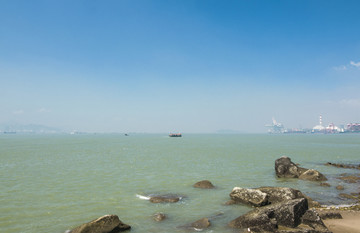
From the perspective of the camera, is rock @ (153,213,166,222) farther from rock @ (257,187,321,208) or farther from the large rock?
the large rock

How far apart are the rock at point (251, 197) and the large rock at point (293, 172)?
14017 mm

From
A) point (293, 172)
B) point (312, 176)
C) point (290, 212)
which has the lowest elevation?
point (312, 176)

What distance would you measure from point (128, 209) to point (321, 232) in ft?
41.4

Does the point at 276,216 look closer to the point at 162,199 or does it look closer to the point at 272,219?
the point at 272,219

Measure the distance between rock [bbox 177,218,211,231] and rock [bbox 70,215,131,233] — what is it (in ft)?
12.5

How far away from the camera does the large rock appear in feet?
92.6

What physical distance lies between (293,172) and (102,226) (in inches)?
1006

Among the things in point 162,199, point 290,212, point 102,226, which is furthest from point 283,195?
point 102,226

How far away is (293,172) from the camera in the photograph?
1187 inches

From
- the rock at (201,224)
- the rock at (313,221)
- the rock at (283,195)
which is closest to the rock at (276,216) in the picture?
the rock at (313,221)

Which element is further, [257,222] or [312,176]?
[312,176]

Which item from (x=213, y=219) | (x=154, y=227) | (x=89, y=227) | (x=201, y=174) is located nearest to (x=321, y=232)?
(x=213, y=219)

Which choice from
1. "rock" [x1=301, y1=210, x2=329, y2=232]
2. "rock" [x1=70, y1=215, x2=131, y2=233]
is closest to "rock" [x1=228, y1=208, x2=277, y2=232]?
"rock" [x1=301, y1=210, x2=329, y2=232]

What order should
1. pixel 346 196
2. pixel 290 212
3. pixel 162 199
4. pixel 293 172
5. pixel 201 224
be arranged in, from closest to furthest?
pixel 290 212 → pixel 201 224 → pixel 162 199 → pixel 346 196 → pixel 293 172
